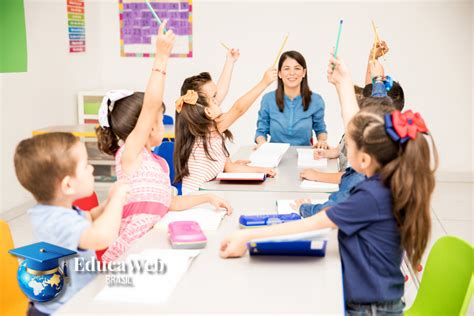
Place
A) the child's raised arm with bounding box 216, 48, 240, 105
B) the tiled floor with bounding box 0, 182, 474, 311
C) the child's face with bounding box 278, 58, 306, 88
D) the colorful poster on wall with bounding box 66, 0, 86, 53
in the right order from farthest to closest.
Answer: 1. the colorful poster on wall with bounding box 66, 0, 86, 53
2. the tiled floor with bounding box 0, 182, 474, 311
3. the child's face with bounding box 278, 58, 306, 88
4. the child's raised arm with bounding box 216, 48, 240, 105

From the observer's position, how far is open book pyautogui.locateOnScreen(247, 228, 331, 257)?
151 cm

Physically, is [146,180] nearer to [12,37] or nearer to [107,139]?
[107,139]

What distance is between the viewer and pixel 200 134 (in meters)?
2.81

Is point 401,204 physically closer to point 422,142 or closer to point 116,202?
point 422,142

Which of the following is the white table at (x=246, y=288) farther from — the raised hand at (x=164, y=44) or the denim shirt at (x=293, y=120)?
the denim shirt at (x=293, y=120)

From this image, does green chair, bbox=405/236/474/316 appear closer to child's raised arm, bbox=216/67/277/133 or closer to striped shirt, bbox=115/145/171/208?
striped shirt, bbox=115/145/171/208

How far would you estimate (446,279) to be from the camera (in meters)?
1.90

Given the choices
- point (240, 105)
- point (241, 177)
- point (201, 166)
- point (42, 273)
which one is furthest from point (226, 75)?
point (42, 273)

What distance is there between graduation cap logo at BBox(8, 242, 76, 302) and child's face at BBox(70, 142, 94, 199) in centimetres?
24

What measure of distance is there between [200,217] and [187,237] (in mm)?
295

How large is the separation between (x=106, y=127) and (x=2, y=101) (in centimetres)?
239

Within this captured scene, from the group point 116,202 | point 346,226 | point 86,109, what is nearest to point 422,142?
point 346,226

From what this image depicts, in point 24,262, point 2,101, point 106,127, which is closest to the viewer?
point 24,262

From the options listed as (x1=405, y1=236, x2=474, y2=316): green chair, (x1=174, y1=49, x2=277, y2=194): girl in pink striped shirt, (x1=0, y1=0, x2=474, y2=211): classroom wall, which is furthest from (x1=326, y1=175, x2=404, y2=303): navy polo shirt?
(x1=0, y1=0, x2=474, y2=211): classroom wall
